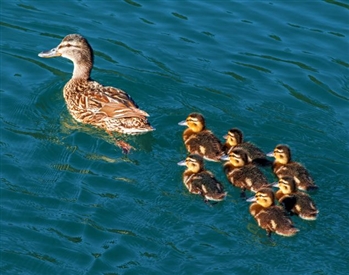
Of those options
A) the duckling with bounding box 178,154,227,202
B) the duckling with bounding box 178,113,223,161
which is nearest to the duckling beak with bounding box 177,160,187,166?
the duckling with bounding box 178,154,227,202

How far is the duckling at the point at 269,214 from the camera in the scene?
29.0 ft

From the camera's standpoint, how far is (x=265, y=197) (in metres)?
9.04

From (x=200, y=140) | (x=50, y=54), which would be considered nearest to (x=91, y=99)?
(x=50, y=54)

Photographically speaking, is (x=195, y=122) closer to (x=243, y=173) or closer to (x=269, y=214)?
(x=243, y=173)

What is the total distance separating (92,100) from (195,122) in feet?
4.20

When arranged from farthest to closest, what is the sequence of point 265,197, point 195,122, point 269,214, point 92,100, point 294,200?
point 92,100, point 195,122, point 294,200, point 265,197, point 269,214

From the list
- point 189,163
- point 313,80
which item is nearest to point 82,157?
point 189,163

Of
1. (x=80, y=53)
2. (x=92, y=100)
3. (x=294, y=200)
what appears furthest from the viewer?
(x=80, y=53)

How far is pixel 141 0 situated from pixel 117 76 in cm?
195

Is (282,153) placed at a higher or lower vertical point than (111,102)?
higher

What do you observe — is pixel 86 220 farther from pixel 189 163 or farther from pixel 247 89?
pixel 247 89

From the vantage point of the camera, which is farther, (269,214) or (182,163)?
(182,163)

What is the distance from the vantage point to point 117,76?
37.5ft

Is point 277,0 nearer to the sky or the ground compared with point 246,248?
nearer to the sky
